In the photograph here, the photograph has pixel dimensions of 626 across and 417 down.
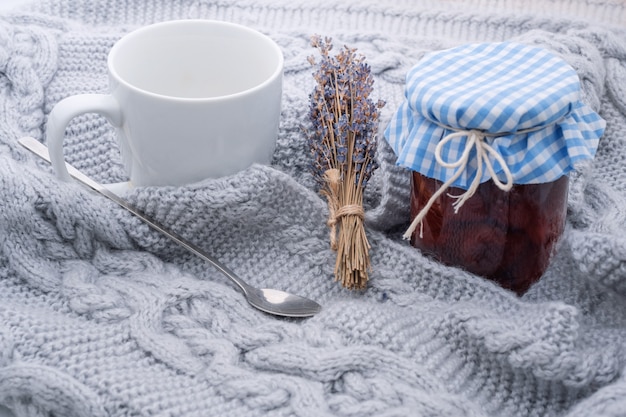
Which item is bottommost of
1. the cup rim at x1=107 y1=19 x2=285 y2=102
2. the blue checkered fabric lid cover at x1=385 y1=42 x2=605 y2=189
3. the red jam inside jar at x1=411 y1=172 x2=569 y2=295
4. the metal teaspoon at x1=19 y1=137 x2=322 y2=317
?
the metal teaspoon at x1=19 y1=137 x2=322 y2=317

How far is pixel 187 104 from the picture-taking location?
79 cm

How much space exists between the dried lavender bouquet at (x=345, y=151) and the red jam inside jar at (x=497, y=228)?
0.07 meters

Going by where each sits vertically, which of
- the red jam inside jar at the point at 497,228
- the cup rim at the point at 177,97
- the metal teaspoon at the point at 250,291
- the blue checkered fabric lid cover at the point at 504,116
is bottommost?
the metal teaspoon at the point at 250,291

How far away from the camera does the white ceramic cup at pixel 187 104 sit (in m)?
0.81

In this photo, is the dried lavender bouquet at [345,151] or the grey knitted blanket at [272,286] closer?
the grey knitted blanket at [272,286]

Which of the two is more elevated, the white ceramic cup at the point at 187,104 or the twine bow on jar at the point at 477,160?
the twine bow on jar at the point at 477,160

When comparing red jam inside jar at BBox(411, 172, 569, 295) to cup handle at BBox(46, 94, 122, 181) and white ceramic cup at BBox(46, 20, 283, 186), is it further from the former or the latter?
cup handle at BBox(46, 94, 122, 181)

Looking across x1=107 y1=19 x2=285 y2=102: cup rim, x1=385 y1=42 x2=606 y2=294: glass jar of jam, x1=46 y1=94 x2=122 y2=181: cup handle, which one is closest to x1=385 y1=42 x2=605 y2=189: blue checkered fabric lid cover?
x1=385 y1=42 x2=606 y2=294: glass jar of jam

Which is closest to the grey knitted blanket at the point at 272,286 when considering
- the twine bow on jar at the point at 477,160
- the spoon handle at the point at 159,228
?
the spoon handle at the point at 159,228

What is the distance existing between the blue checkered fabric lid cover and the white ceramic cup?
16 centimetres

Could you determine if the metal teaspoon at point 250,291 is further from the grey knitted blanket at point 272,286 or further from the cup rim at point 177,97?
the cup rim at point 177,97

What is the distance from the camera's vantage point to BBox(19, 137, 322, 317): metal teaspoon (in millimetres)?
831

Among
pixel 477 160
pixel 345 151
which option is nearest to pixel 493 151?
pixel 477 160

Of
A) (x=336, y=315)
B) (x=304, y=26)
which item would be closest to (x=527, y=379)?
(x=336, y=315)
